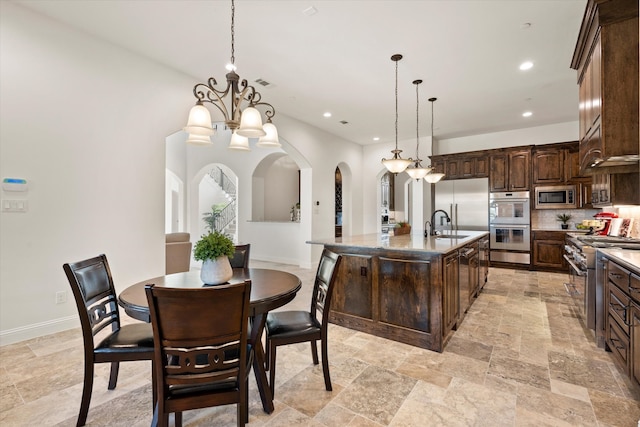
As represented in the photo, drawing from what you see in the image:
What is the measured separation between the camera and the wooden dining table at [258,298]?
1.59 metres

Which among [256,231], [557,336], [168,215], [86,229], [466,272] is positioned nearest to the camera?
[557,336]

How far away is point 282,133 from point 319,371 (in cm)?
433

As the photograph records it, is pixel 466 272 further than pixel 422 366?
Yes

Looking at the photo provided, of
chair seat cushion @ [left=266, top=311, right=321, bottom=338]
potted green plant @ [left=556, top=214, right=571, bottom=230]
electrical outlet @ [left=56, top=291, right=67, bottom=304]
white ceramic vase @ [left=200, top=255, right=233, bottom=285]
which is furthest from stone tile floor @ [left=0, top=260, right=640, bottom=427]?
potted green plant @ [left=556, top=214, right=571, bottom=230]

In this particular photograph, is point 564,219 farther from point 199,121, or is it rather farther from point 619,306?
point 199,121

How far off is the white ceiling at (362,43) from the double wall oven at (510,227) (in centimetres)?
188

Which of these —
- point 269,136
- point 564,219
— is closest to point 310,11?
point 269,136

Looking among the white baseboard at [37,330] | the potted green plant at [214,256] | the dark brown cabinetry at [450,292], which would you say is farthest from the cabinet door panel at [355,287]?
the white baseboard at [37,330]

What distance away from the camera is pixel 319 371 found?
234 cm

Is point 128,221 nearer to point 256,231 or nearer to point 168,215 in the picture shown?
point 256,231

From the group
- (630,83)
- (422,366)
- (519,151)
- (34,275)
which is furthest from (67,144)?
(519,151)

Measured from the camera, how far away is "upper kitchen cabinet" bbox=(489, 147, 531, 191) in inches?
241

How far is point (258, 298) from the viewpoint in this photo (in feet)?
5.51

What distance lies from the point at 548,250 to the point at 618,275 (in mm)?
4177
